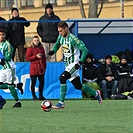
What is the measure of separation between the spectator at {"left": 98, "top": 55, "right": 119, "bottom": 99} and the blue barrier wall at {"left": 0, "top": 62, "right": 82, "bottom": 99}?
73cm

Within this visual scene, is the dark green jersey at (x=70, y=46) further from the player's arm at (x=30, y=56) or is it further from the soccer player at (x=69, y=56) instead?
the player's arm at (x=30, y=56)

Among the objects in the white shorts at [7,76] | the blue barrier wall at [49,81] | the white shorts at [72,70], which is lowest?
the blue barrier wall at [49,81]

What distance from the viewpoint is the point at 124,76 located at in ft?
65.7

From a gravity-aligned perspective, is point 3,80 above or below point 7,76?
below

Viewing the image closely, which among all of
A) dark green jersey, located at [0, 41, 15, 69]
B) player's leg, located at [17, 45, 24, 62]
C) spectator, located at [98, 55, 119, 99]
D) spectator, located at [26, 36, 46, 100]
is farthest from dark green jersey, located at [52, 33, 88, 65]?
player's leg, located at [17, 45, 24, 62]

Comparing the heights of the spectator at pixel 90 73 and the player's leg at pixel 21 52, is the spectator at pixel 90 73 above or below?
below

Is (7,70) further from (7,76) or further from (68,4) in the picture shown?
(68,4)

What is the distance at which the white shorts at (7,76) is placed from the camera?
15.1 metres

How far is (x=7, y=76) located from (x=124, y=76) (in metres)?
5.68

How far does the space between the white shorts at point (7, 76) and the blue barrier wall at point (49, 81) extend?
416cm

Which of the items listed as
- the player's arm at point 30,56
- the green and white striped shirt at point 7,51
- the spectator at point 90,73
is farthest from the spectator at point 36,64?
the green and white striped shirt at point 7,51

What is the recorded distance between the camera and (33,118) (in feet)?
38.1

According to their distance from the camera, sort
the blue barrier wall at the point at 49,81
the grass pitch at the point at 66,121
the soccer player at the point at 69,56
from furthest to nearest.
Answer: the blue barrier wall at the point at 49,81, the soccer player at the point at 69,56, the grass pitch at the point at 66,121

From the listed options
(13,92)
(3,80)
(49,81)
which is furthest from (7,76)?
(49,81)
